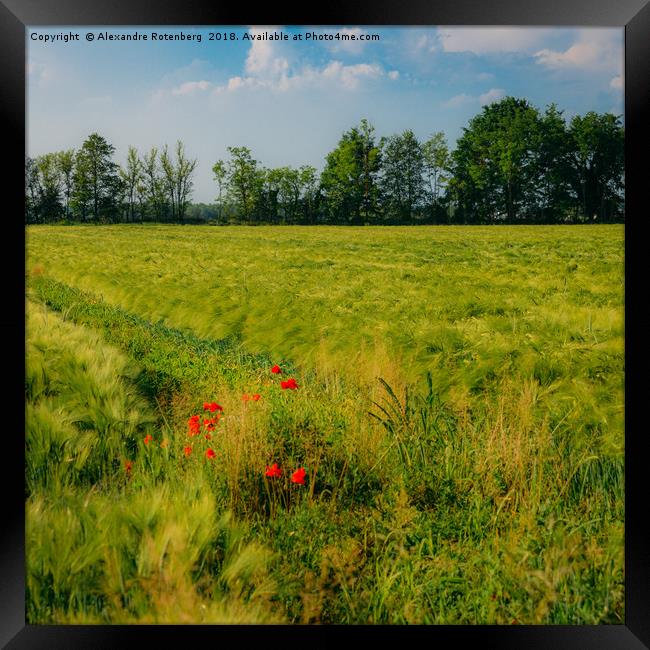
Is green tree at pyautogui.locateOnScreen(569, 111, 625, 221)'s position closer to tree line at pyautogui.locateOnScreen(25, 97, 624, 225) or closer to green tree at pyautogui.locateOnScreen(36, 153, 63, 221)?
tree line at pyautogui.locateOnScreen(25, 97, 624, 225)

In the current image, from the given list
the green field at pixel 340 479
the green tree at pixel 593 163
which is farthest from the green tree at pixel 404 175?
the green field at pixel 340 479

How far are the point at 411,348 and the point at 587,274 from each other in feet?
11.3

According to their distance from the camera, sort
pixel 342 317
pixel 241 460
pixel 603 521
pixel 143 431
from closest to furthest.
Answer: pixel 603 521 < pixel 241 460 < pixel 143 431 < pixel 342 317

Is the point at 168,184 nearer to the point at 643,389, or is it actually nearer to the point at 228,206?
the point at 228,206

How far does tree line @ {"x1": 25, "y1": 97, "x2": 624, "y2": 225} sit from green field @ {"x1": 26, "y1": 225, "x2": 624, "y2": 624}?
191 centimetres

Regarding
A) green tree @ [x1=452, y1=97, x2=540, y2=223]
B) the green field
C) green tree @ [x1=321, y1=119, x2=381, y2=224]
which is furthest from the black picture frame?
green tree @ [x1=452, y1=97, x2=540, y2=223]

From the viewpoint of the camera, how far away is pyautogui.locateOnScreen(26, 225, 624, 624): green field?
2.25 meters

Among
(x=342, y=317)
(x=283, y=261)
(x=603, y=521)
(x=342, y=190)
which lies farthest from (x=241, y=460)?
(x=283, y=261)

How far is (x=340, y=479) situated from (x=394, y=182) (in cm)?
854

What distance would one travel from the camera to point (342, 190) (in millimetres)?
10008

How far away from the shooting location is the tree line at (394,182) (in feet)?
21.3

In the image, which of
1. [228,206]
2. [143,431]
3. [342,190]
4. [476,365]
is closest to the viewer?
[143,431]

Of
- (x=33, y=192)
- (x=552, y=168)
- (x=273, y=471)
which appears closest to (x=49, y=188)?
(x=33, y=192)

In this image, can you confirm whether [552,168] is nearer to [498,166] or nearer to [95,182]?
[498,166]
